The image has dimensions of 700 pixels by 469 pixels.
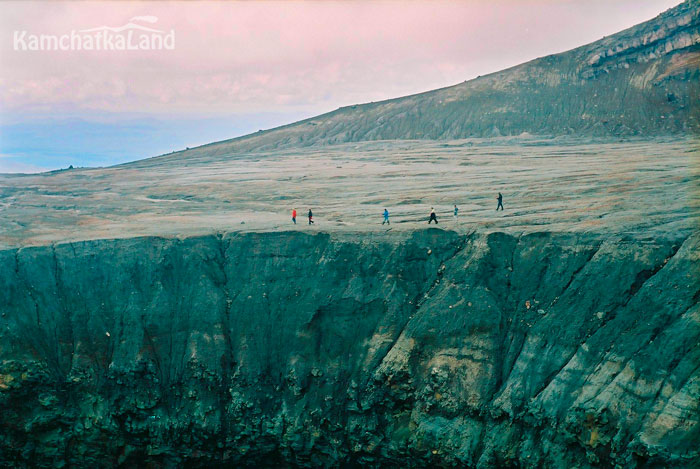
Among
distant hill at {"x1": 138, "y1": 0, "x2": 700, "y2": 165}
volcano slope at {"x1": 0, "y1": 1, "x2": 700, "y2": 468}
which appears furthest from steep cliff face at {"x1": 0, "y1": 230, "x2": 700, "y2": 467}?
distant hill at {"x1": 138, "y1": 0, "x2": 700, "y2": 165}

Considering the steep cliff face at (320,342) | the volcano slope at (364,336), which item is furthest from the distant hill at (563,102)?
the steep cliff face at (320,342)

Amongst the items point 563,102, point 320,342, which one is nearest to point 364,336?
point 320,342

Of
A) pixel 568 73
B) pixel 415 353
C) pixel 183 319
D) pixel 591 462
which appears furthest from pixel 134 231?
pixel 568 73

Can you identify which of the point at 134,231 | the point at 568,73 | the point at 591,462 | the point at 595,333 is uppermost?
the point at 568,73

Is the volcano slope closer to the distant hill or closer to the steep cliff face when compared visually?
the steep cliff face

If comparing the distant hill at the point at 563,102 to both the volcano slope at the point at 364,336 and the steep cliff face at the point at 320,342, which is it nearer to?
the volcano slope at the point at 364,336

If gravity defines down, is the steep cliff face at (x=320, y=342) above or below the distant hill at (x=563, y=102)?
below

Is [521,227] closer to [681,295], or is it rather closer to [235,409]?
[681,295]
